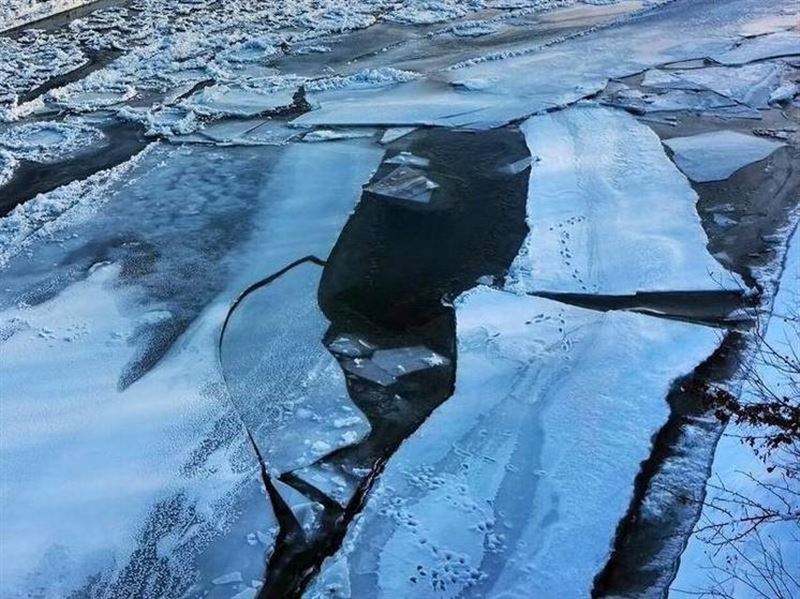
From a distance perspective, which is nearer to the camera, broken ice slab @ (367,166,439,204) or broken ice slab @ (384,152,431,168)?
broken ice slab @ (367,166,439,204)

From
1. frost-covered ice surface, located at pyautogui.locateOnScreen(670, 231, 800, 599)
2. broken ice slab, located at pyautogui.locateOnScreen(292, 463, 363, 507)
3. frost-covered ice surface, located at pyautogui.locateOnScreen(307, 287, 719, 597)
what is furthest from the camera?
broken ice slab, located at pyautogui.locateOnScreen(292, 463, 363, 507)

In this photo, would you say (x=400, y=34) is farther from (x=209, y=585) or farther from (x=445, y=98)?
(x=209, y=585)

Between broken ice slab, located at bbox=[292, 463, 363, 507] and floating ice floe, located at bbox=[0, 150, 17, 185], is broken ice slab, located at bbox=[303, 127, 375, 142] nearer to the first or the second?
floating ice floe, located at bbox=[0, 150, 17, 185]

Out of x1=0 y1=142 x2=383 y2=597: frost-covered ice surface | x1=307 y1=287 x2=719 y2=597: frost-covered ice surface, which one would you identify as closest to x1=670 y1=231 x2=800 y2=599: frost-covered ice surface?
x1=307 y1=287 x2=719 y2=597: frost-covered ice surface

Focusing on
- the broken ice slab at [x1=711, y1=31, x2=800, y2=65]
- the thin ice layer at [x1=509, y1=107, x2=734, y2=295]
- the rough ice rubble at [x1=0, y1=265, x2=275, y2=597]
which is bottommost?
the rough ice rubble at [x1=0, y1=265, x2=275, y2=597]

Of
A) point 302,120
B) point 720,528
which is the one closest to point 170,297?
point 302,120

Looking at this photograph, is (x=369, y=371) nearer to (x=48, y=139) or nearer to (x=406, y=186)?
(x=406, y=186)
